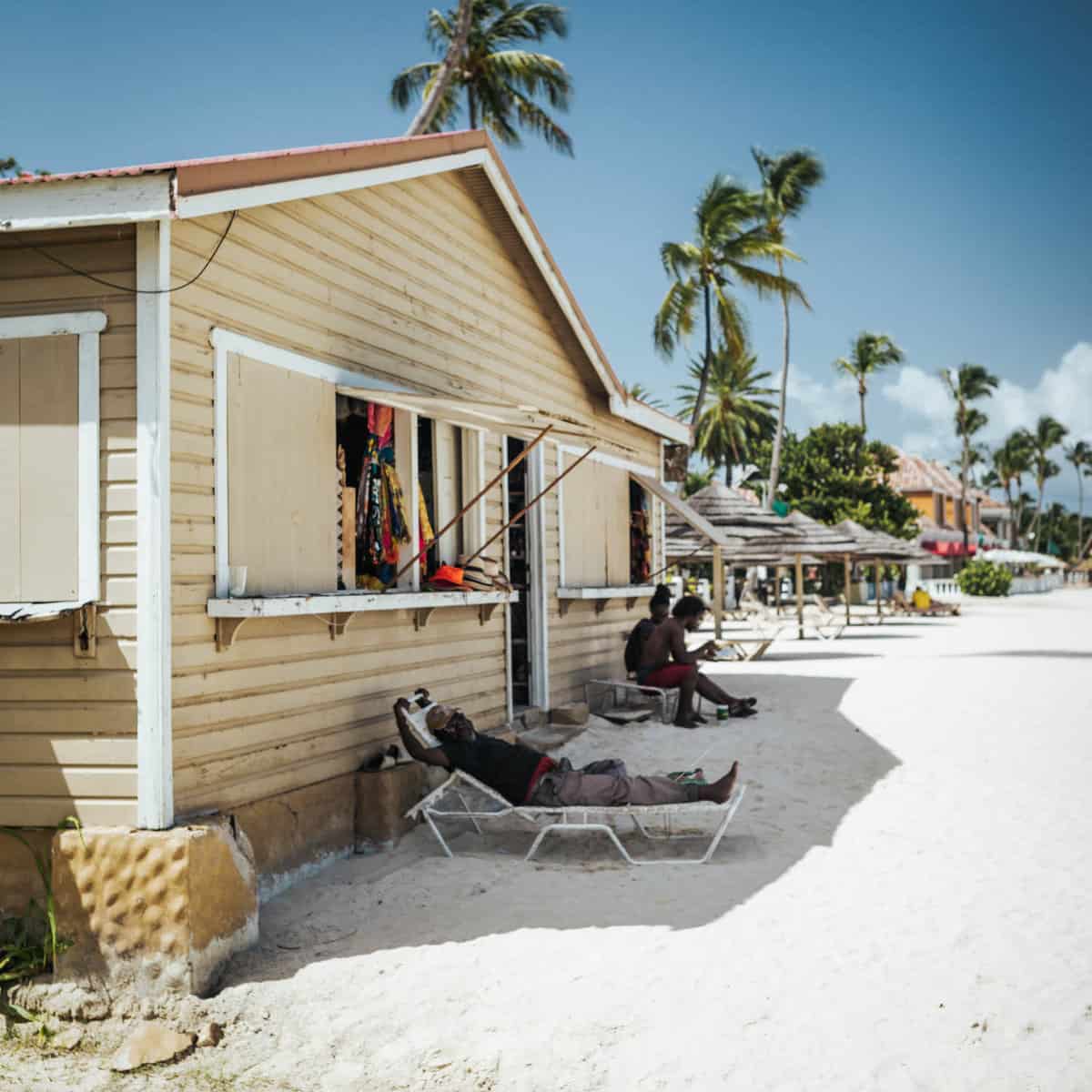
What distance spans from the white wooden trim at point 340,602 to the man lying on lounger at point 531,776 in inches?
25.3

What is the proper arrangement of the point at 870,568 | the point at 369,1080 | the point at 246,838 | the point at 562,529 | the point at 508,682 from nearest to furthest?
the point at 369,1080 < the point at 246,838 < the point at 508,682 < the point at 562,529 < the point at 870,568

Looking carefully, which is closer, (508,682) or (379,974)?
(379,974)

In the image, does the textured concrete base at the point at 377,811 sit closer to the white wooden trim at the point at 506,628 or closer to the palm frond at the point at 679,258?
the white wooden trim at the point at 506,628

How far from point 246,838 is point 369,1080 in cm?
154

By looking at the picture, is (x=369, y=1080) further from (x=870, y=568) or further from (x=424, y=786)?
(x=870, y=568)

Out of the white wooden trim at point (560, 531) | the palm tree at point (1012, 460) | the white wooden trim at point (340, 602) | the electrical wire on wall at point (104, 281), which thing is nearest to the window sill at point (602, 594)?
the white wooden trim at point (560, 531)

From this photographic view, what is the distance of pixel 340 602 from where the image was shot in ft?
19.9

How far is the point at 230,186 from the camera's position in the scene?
5.23 m

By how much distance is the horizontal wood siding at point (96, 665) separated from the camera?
484 cm

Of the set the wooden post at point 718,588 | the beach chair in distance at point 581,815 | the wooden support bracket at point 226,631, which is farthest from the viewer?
the wooden post at point 718,588

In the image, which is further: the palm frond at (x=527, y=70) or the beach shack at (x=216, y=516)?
the palm frond at (x=527, y=70)

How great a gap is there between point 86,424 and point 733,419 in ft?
157

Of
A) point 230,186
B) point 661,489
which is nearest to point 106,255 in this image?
point 230,186

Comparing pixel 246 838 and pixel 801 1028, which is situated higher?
pixel 246 838
